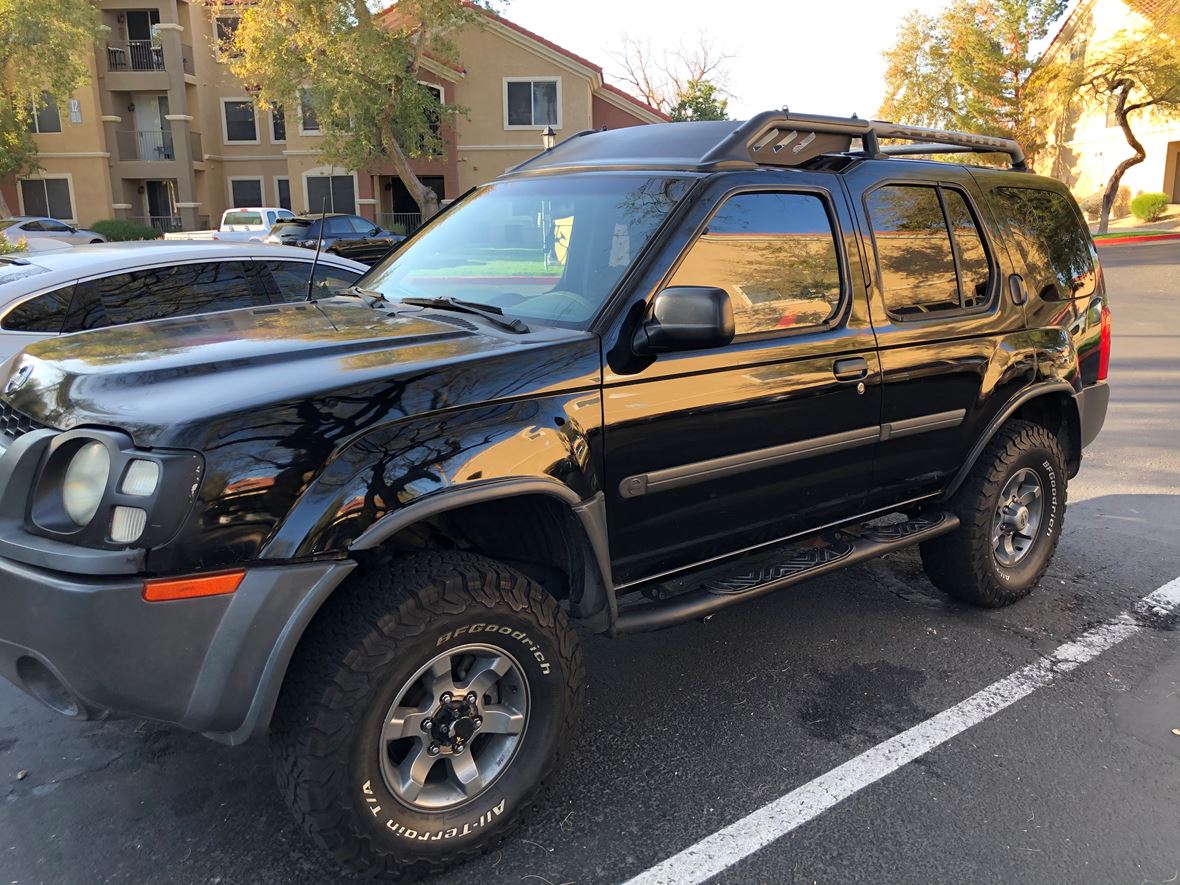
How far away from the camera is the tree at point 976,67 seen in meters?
35.9

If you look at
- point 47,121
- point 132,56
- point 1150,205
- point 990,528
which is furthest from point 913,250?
point 47,121

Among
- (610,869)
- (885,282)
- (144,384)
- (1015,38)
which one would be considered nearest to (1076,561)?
(885,282)

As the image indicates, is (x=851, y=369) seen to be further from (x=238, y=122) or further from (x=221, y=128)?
(x=221, y=128)

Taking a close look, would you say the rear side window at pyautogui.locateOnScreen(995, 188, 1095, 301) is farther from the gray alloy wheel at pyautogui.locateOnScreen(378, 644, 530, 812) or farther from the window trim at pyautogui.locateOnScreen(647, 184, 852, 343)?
the gray alloy wheel at pyautogui.locateOnScreen(378, 644, 530, 812)

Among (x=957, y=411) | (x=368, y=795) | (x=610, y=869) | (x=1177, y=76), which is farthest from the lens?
(x=1177, y=76)

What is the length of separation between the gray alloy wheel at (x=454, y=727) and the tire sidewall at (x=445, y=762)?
25mm

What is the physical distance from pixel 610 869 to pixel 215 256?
4749 millimetres

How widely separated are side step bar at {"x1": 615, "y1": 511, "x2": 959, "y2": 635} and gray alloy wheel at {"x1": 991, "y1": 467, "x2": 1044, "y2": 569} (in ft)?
1.26

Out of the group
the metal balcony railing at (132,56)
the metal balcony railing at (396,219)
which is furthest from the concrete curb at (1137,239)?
the metal balcony railing at (132,56)

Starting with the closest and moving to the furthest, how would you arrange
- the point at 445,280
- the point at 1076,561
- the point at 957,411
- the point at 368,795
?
the point at 368,795 → the point at 445,280 → the point at 957,411 → the point at 1076,561

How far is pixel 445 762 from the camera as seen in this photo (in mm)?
2781

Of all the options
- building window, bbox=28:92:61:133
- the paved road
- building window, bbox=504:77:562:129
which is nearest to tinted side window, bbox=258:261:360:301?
the paved road

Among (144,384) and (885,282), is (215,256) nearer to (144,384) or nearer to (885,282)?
(144,384)

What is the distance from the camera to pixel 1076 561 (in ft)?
17.0
